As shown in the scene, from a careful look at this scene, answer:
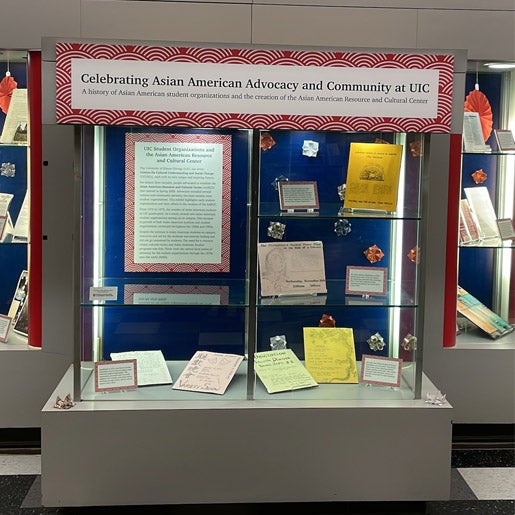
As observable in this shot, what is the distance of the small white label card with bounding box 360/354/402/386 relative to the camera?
331 cm

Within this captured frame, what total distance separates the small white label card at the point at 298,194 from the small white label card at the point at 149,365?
97cm

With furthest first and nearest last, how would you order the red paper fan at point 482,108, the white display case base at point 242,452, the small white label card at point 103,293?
the red paper fan at point 482,108
the small white label card at point 103,293
the white display case base at point 242,452

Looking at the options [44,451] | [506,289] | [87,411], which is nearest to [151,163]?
[87,411]

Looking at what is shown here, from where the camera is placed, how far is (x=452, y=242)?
398 cm

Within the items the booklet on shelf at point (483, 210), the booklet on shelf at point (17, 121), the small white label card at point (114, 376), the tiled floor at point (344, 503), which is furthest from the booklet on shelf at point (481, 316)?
the booklet on shelf at point (17, 121)

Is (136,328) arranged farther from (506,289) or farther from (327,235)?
(506,289)

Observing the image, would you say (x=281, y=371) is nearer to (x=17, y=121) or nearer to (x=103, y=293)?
(x=103, y=293)

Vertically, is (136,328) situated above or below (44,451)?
above

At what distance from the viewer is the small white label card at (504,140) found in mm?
4156

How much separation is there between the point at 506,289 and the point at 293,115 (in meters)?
2.08

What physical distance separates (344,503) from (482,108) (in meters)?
2.40

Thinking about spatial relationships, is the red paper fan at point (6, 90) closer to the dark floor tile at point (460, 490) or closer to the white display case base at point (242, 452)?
the white display case base at point (242, 452)

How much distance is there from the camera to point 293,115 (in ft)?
9.72

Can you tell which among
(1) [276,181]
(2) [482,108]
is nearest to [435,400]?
(1) [276,181]
